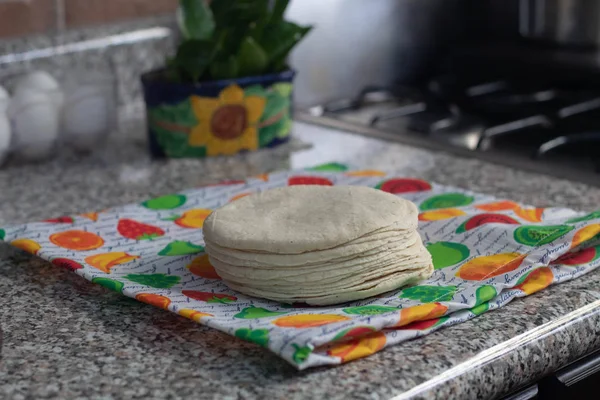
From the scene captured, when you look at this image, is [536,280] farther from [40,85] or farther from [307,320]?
[40,85]

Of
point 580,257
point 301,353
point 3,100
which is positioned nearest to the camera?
point 301,353

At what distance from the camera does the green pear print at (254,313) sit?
2.53ft

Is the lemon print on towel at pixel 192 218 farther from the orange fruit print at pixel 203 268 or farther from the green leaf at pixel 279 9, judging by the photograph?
the green leaf at pixel 279 9

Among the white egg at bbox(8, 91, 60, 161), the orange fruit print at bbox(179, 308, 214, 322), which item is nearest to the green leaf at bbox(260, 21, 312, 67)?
the white egg at bbox(8, 91, 60, 161)

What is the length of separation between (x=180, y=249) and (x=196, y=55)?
40 centimetres

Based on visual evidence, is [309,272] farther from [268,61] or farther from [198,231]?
[268,61]

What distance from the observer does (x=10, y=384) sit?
27.4 inches

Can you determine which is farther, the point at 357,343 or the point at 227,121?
the point at 227,121

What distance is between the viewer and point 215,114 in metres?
1.31

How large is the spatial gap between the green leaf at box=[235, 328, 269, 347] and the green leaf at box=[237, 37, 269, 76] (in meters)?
0.66

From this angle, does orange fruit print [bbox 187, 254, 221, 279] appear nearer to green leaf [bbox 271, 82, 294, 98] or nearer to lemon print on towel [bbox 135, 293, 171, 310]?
lemon print on towel [bbox 135, 293, 171, 310]

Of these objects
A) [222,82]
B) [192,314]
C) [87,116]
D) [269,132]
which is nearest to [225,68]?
[222,82]

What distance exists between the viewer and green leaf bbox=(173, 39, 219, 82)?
49.1 inches

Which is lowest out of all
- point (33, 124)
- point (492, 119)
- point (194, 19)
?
point (492, 119)
